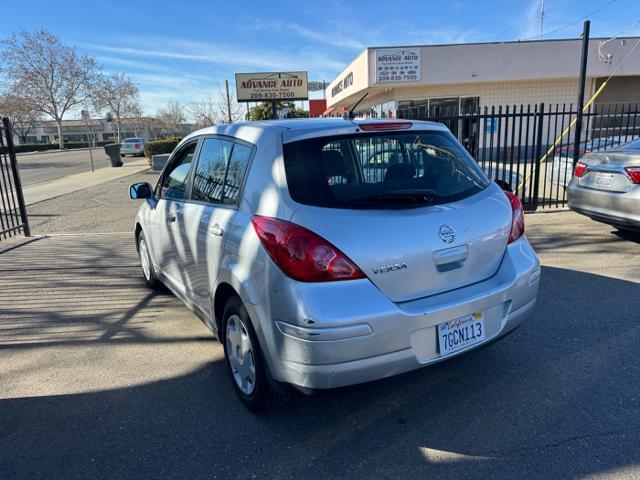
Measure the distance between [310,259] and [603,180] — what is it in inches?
207

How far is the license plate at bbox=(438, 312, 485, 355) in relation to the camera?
2.47m

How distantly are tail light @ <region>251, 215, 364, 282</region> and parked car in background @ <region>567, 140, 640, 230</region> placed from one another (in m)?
4.85

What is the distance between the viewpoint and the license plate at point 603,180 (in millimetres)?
5824

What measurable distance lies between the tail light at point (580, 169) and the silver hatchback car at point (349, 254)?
4054 millimetres

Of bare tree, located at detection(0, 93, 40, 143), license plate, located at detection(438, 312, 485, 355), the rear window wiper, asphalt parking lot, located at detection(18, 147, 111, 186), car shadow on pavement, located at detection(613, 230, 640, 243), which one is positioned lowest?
car shadow on pavement, located at detection(613, 230, 640, 243)

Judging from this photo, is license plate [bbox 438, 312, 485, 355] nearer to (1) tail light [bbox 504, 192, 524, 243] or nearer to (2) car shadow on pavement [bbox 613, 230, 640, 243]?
(1) tail light [bbox 504, 192, 524, 243]

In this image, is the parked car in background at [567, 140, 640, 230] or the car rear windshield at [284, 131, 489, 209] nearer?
the car rear windshield at [284, 131, 489, 209]

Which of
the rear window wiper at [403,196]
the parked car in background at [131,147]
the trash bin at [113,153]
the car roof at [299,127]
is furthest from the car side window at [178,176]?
the parked car in background at [131,147]

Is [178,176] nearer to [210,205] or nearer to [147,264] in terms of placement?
[210,205]

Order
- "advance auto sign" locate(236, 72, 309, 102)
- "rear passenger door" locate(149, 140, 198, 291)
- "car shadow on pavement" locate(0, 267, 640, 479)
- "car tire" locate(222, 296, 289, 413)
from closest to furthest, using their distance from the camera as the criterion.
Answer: "car shadow on pavement" locate(0, 267, 640, 479), "car tire" locate(222, 296, 289, 413), "rear passenger door" locate(149, 140, 198, 291), "advance auto sign" locate(236, 72, 309, 102)

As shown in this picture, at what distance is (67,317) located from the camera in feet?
14.9

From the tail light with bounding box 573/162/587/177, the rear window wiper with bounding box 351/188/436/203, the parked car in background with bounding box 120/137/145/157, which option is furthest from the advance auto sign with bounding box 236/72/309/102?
the rear window wiper with bounding box 351/188/436/203

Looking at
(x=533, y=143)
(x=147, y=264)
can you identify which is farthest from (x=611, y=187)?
(x=147, y=264)

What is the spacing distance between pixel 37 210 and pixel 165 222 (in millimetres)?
9575
